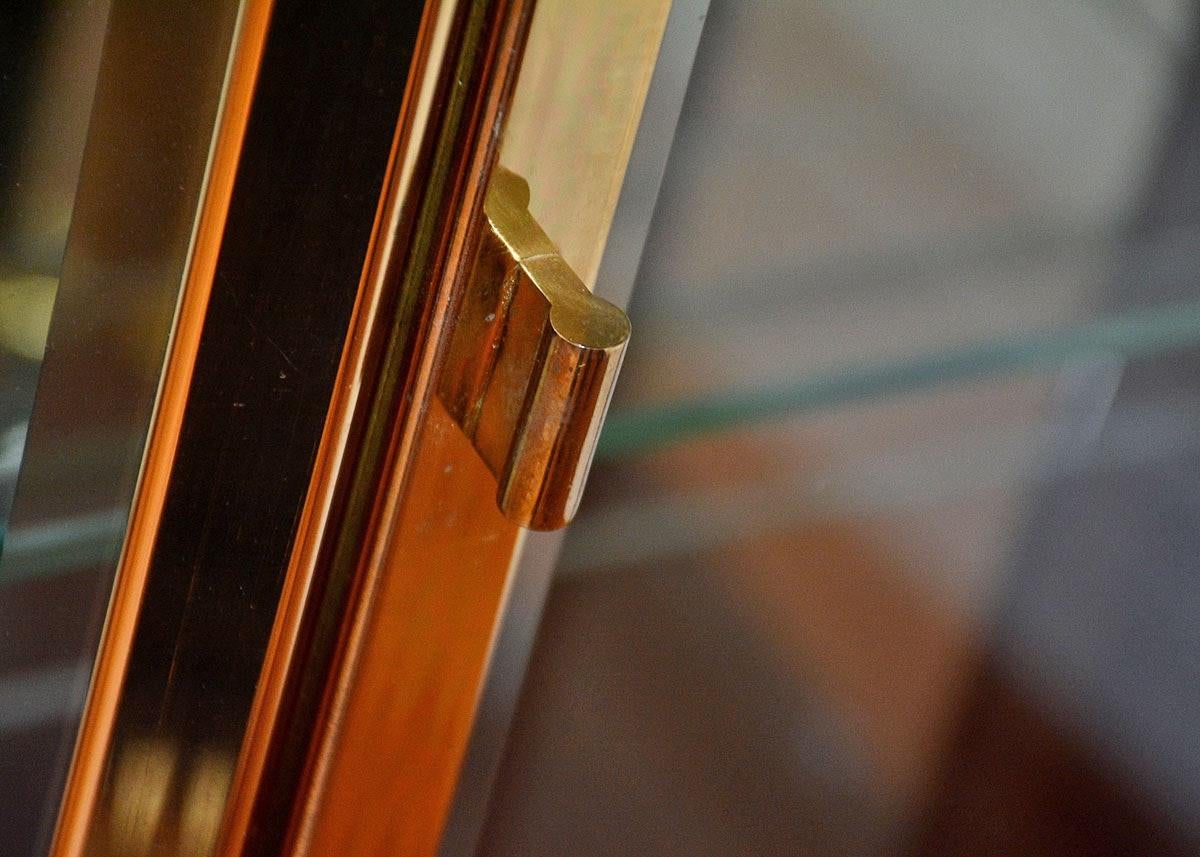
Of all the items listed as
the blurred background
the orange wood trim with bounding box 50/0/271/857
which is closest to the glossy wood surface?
the orange wood trim with bounding box 50/0/271/857

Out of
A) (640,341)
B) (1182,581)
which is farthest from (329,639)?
(1182,581)

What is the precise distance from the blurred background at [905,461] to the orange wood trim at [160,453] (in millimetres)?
186

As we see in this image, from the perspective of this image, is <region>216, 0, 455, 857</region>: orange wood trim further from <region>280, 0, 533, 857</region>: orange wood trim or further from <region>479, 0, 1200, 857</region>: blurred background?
<region>479, 0, 1200, 857</region>: blurred background

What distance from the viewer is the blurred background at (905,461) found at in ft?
1.49

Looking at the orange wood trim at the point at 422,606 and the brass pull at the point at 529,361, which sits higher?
the brass pull at the point at 529,361

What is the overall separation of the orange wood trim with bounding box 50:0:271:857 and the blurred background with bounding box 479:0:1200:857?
Answer: 0.19m

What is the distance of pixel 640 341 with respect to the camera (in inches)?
21.4

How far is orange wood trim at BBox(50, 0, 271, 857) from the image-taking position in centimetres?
39

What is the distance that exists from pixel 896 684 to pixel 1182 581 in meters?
0.12

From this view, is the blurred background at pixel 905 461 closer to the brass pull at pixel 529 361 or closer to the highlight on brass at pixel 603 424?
the highlight on brass at pixel 603 424

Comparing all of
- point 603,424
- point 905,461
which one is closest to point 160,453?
point 603,424

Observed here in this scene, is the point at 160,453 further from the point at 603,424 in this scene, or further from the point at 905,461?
the point at 905,461

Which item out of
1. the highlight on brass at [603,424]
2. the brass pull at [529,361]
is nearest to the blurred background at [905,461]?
the highlight on brass at [603,424]

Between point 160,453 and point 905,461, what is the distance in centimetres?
27
